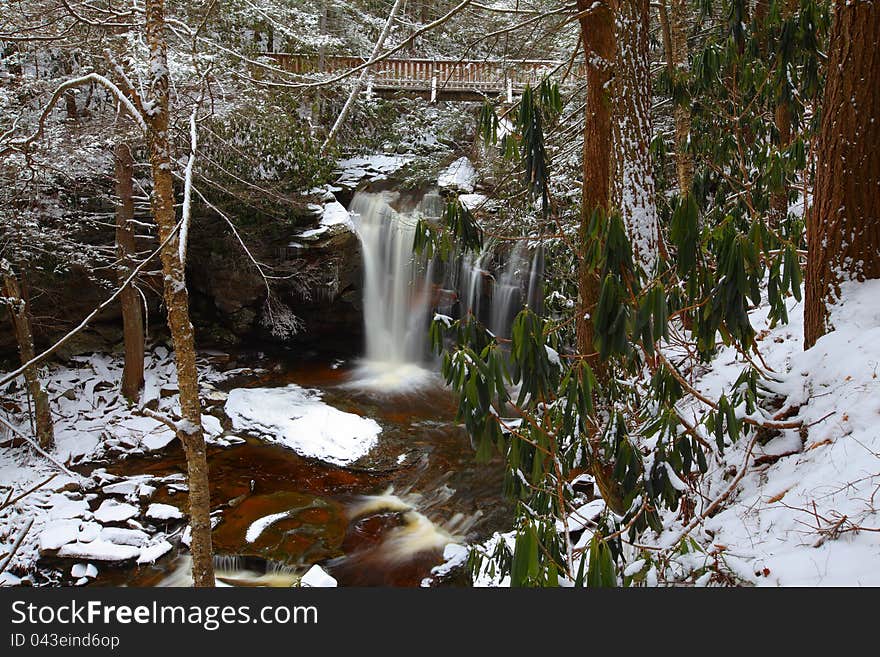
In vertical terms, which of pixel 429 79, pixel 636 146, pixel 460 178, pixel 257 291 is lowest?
pixel 257 291

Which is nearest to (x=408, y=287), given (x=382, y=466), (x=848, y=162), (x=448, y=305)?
(x=448, y=305)

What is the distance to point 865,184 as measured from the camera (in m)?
2.85

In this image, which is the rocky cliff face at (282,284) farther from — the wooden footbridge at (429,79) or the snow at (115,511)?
the wooden footbridge at (429,79)

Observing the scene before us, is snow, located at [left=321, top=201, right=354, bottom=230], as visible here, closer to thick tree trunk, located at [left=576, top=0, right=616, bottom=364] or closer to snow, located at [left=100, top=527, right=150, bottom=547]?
snow, located at [left=100, top=527, right=150, bottom=547]

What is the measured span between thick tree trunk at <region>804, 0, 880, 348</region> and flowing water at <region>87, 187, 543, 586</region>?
123 inches

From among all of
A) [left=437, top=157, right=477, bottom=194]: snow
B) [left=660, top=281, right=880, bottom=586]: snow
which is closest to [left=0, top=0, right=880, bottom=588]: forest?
[left=660, top=281, right=880, bottom=586]: snow

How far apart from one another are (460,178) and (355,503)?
788 centimetres

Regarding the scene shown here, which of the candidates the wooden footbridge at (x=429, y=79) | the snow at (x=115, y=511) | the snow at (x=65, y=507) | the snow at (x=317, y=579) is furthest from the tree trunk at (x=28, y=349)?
the wooden footbridge at (x=429, y=79)

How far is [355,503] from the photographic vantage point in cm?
707

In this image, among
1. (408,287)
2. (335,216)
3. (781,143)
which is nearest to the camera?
(781,143)

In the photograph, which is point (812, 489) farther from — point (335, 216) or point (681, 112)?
point (335, 216)

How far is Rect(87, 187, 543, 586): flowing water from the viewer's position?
600cm

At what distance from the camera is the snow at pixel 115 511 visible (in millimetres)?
6520

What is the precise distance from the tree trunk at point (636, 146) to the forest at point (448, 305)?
0.8 inches
